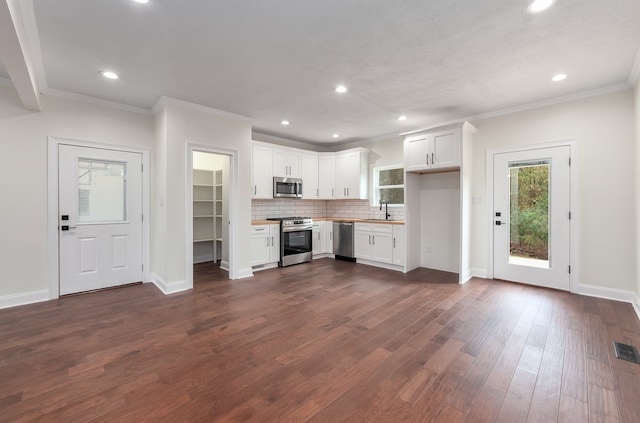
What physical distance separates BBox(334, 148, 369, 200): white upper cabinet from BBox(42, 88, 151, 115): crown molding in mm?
3716

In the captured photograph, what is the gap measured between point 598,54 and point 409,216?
10.0ft

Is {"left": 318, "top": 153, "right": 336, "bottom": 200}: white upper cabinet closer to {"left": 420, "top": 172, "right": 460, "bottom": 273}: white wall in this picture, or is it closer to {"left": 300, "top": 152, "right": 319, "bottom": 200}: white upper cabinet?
{"left": 300, "top": 152, "right": 319, "bottom": 200}: white upper cabinet

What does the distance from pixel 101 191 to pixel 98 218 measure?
388 millimetres

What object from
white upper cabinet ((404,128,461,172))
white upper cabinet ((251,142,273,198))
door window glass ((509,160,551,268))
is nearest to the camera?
door window glass ((509,160,551,268))

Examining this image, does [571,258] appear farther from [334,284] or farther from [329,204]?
[329,204]

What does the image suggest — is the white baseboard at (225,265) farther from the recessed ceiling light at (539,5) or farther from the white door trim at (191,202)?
the recessed ceiling light at (539,5)

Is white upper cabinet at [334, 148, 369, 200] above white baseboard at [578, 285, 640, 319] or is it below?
above

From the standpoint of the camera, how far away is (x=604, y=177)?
3592 mm

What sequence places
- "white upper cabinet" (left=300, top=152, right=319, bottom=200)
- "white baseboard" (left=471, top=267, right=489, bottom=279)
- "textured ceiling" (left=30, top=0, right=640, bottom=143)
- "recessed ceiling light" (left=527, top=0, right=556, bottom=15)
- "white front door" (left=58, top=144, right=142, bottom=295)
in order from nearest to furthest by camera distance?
"recessed ceiling light" (left=527, top=0, right=556, bottom=15) < "textured ceiling" (left=30, top=0, right=640, bottom=143) < "white front door" (left=58, top=144, right=142, bottom=295) < "white baseboard" (left=471, top=267, right=489, bottom=279) < "white upper cabinet" (left=300, top=152, right=319, bottom=200)

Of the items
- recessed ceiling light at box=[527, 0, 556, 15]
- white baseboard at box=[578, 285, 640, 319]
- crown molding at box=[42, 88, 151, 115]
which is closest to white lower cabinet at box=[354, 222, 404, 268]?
white baseboard at box=[578, 285, 640, 319]

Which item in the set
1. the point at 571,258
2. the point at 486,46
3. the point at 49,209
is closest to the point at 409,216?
the point at 571,258

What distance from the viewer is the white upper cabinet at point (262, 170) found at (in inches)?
211

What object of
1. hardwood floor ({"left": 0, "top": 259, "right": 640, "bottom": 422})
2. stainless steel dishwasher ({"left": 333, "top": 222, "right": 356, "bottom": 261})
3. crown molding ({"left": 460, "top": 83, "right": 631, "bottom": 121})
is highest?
crown molding ({"left": 460, "top": 83, "right": 631, "bottom": 121})

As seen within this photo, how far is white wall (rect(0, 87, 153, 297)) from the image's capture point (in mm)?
3350
